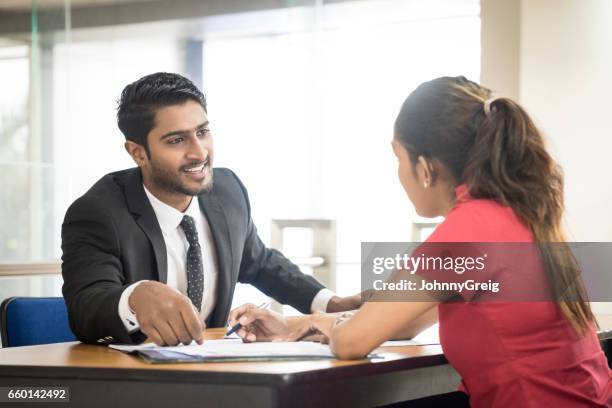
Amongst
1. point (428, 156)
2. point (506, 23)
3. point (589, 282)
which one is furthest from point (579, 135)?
point (428, 156)

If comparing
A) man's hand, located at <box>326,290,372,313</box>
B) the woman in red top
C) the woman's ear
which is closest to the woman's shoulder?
the woman in red top

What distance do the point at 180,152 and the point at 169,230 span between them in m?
0.21

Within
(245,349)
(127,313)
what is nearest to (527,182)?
(245,349)

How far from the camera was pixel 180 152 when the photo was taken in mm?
2523

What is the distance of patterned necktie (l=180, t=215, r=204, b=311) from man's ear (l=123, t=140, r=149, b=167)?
0.20 meters

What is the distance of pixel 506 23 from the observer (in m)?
4.02

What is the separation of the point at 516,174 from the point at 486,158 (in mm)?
59

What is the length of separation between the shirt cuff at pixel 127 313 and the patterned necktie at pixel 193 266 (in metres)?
0.51

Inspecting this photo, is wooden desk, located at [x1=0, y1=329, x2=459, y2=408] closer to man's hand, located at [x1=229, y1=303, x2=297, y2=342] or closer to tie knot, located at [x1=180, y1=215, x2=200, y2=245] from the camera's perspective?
man's hand, located at [x1=229, y1=303, x2=297, y2=342]

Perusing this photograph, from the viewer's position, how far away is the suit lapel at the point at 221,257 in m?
2.51

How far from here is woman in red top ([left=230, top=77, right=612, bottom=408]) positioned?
63.1 inches

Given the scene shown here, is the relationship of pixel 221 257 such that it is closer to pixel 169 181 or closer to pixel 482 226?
pixel 169 181

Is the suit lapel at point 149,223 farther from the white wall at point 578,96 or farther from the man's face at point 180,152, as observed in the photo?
the white wall at point 578,96

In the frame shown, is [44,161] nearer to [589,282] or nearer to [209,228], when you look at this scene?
[209,228]
